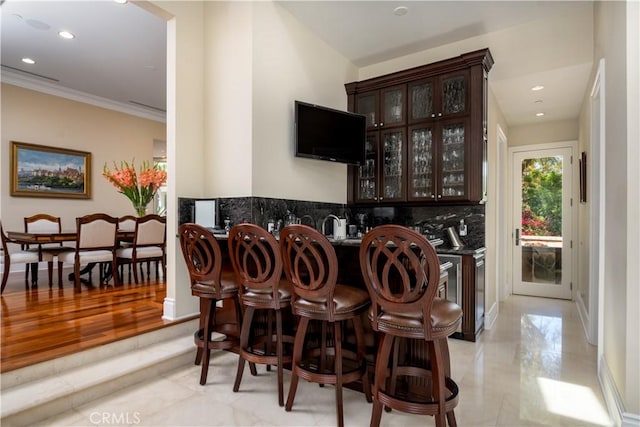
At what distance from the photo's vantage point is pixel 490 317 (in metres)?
4.00

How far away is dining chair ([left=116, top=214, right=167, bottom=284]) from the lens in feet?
14.8

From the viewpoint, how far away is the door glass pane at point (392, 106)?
4137 millimetres

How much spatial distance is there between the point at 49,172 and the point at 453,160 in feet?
20.3

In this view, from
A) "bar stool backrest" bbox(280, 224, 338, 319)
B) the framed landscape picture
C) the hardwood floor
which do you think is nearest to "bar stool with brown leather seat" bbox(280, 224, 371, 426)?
"bar stool backrest" bbox(280, 224, 338, 319)

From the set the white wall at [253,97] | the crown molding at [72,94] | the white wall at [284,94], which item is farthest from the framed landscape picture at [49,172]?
the white wall at [284,94]

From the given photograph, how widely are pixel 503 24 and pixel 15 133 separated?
6.85m

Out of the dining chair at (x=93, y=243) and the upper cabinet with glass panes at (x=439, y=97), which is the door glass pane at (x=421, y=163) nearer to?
the upper cabinet with glass panes at (x=439, y=97)

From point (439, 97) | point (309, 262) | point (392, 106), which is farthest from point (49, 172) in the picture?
point (439, 97)

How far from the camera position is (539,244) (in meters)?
5.66

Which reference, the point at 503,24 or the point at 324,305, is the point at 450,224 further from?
the point at 324,305

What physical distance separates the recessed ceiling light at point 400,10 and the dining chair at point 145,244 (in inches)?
151

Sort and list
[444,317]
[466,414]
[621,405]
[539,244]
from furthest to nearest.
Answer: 1. [539,244]
2. [466,414]
3. [621,405]
4. [444,317]

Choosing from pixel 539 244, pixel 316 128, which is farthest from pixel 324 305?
pixel 539 244

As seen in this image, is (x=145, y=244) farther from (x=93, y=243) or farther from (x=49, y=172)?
(x=49, y=172)
